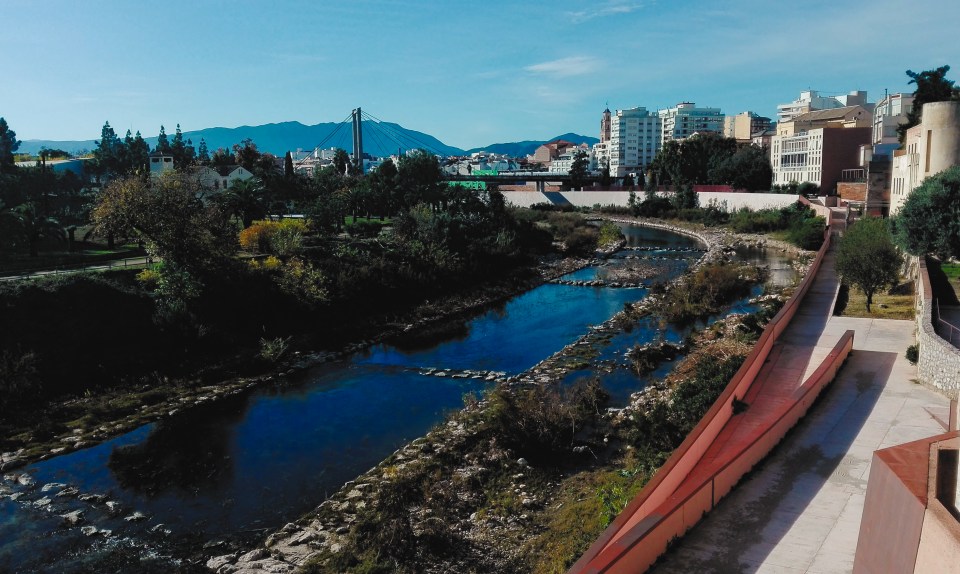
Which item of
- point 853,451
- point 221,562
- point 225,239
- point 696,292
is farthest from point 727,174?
point 221,562

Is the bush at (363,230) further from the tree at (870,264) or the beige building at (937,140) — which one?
the beige building at (937,140)

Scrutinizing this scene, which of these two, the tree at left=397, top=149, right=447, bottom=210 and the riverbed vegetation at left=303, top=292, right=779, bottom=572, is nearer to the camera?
the riverbed vegetation at left=303, top=292, right=779, bottom=572

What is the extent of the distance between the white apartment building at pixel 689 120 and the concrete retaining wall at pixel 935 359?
320 ft

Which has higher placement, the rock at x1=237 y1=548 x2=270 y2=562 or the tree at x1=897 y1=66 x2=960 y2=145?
the tree at x1=897 y1=66 x2=960 y2=145

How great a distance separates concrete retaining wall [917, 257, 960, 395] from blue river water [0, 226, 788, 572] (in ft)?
17.5

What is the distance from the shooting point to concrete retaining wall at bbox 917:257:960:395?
1041 centimetres

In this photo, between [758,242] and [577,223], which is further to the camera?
[577,223]

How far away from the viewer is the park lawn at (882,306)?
53.3 ft

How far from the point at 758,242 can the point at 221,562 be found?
1447 inches

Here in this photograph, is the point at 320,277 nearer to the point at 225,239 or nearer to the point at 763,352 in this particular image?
the point at 225,239

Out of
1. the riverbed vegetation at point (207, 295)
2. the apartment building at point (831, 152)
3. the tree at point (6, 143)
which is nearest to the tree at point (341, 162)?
the tree at point (6, 143)

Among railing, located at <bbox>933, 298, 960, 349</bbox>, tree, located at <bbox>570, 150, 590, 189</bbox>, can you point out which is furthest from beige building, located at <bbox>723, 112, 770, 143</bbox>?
railing, located at <bbox>933, 298, 960, 349</bbox>

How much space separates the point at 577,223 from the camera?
48.1 meters

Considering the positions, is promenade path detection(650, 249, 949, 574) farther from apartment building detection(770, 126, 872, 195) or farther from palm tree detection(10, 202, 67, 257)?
apartment building detection(770, 126, 872, 195)
